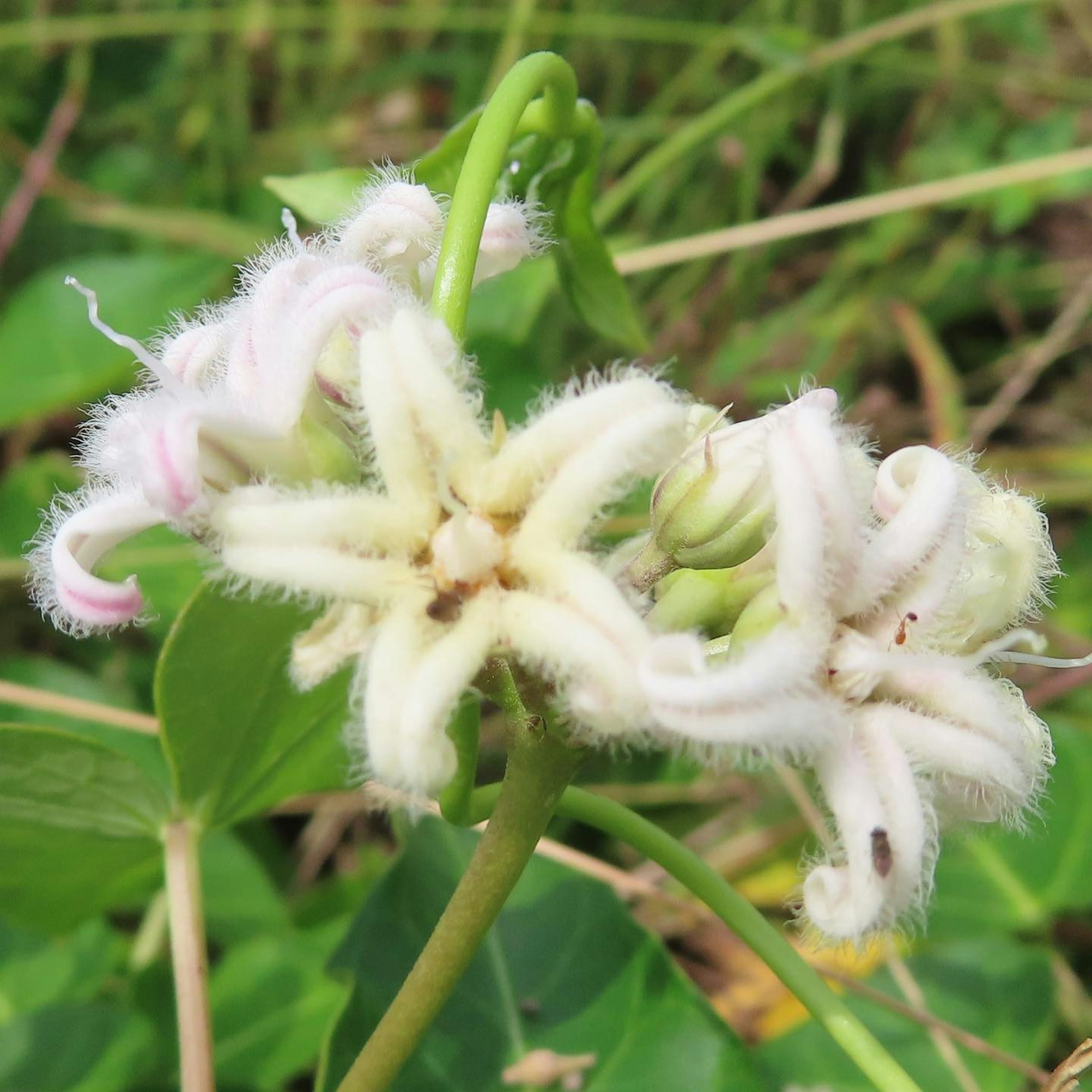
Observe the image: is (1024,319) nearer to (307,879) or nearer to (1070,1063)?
(307,879)

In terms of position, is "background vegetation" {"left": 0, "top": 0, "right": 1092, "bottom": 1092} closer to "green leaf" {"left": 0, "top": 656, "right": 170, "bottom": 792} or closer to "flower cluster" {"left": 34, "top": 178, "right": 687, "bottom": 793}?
"green leaf" {"left": 0, "top": 656, "right": 170, "bottom": 792}

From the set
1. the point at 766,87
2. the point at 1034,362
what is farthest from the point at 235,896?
the point at 1034,362

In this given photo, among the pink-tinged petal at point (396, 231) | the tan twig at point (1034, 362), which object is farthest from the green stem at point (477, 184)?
the tan twig at point (1034, 362)

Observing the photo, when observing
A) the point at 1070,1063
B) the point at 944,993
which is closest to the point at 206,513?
the point at 1070,1063

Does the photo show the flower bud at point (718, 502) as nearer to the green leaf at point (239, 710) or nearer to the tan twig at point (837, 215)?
the green leaf at point (239, 710)

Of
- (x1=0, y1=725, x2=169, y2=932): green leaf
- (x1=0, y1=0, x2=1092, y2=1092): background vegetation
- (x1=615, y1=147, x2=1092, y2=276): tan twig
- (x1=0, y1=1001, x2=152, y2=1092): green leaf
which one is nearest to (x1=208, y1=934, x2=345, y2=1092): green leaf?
(x1=0, y1=0, x2=1092, y2=1092): background vegetation

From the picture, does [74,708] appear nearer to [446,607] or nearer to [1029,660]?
[446,607]
